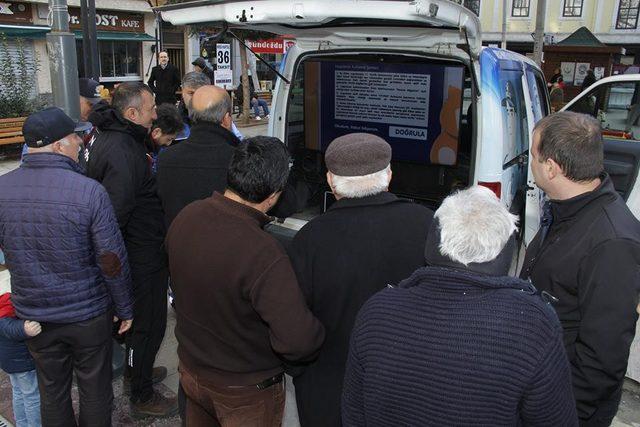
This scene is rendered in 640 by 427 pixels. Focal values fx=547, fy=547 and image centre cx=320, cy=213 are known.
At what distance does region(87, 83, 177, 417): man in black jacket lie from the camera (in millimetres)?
2885

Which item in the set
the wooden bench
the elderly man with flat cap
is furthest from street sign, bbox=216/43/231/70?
the elderly man with flat cap

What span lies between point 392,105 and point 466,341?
3260 millimetres

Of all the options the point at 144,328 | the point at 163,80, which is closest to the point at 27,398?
the point at 144,328

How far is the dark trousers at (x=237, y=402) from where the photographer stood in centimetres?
205

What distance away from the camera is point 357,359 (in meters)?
1.53

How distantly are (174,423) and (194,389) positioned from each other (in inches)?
44.5

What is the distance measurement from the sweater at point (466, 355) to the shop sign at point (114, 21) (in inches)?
756

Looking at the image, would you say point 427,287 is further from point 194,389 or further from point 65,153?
point 65,153

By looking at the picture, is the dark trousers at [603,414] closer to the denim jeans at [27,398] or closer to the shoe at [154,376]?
the shoe at [154,376]

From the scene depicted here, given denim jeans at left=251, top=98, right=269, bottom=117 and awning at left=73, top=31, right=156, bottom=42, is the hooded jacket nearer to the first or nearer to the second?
denim jeans at left=251, top=98, right=269, bottom=117

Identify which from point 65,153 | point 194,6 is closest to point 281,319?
point 65,153

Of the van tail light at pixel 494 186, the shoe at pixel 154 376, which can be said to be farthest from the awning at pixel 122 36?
the van tail light at pixel 494 186

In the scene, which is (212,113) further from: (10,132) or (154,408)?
(10,132)

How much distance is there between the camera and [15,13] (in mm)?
16172
